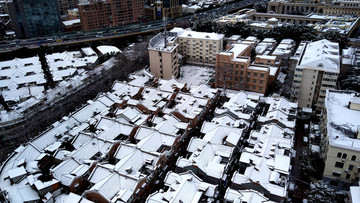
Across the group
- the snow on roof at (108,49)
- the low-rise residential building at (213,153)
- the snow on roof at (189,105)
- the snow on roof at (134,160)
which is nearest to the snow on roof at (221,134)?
the low-rise residential building at (213,153)

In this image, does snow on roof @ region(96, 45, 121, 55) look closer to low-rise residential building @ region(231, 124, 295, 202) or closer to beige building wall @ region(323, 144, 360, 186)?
low-rise residential building @ region(231, 124, 295, 202)

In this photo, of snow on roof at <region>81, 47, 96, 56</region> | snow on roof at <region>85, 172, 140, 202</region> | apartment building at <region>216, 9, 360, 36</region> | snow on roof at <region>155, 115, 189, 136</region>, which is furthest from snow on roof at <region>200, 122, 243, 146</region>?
apartment building at <region>216, 9, 360, 36</region>

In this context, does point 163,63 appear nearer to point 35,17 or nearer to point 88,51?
point 88,51

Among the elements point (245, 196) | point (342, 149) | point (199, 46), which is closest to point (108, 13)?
point (199, 46)

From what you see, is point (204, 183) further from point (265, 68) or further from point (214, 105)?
point (265, 68)

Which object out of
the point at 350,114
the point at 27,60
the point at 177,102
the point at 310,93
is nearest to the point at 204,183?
the point at 177,102
